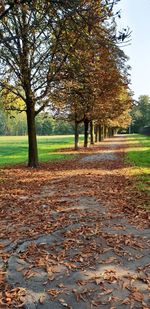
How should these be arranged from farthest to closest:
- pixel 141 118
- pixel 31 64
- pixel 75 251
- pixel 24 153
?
pixel 141 118 < pixel 24 153 < pixel 31 64 < pixel 75 251

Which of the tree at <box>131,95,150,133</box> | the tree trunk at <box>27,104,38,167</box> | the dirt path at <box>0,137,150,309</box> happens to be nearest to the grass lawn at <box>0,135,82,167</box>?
the tree trunk at <box>27,104,38,167</box>

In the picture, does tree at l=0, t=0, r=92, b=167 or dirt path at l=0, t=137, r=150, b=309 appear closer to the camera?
dirt path at l=0, t=137, r=150, b=309

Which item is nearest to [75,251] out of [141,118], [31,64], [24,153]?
[31,64]

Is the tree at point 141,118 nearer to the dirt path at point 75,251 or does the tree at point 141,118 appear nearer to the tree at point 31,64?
the tree at point 31,64

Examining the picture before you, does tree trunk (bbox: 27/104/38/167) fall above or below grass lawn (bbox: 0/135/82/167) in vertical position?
above

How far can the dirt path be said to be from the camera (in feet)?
15.5

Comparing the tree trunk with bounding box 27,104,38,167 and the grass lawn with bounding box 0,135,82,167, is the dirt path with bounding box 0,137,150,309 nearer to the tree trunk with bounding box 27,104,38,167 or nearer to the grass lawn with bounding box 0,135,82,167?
the tree trunk with bounding box 27,104,38,167

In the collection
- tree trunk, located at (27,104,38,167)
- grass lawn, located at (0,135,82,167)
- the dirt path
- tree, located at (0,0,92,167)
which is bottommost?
grass lawn, located at (0,135,82,167)

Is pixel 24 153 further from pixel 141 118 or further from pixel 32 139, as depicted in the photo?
pixel 141 118

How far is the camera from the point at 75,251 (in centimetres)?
630

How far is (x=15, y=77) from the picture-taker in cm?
2148

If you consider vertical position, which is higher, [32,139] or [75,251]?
[32,139]

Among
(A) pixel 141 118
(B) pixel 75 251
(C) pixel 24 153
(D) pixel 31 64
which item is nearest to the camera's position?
(B) pixel 75 251

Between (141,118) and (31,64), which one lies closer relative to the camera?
(31,64)
